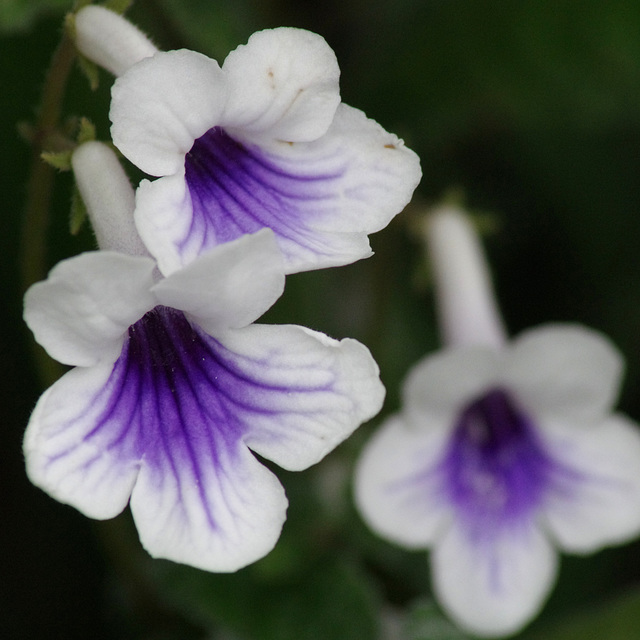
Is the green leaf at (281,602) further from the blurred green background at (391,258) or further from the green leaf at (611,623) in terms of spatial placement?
the green leaf at (611,623)

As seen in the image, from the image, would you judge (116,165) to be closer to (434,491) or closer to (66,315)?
(66,315)

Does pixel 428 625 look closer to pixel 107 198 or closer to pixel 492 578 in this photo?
pixel 492 578

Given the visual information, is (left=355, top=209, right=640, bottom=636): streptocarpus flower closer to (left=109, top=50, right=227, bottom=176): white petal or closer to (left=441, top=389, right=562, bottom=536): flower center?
(left=441, top=389, right=562, bottom=536): flower center

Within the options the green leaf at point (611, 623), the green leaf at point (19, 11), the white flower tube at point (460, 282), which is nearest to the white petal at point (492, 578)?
the green leaf at point (611, 623)

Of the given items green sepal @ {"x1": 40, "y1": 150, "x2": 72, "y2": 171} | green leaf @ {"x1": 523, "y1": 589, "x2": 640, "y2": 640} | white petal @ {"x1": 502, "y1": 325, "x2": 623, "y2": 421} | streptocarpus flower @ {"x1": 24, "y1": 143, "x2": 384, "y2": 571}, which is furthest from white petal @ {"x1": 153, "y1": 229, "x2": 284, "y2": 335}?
green leaf @ {"x1": 523, "y1": 589, "x2": 640, "y2": 640}

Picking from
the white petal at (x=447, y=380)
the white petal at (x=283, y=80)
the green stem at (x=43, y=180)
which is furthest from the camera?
the white petal at (x=447, y=380)

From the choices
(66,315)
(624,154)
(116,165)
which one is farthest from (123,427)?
(624,154)
